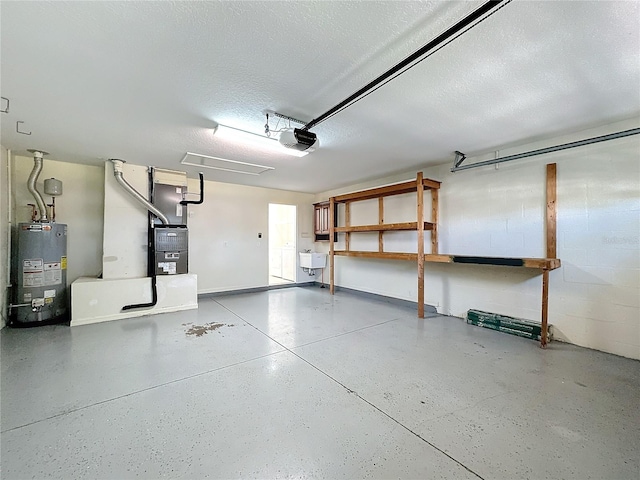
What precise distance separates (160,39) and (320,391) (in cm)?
263

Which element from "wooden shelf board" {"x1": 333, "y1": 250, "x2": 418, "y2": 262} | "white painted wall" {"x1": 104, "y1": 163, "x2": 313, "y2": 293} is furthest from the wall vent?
"wooden shelf board" {"x1": 333, "y1": 250, "x2": 418, "y2": 262}

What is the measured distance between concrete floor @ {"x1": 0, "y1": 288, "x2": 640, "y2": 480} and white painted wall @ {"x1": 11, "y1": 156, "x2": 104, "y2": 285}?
4.47 ft

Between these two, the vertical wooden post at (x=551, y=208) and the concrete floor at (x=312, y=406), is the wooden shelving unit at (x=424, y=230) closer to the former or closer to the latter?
the vertical wooden post at (x=551, y=208)

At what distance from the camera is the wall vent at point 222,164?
392 cm

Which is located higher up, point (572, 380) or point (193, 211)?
point (193, 211)

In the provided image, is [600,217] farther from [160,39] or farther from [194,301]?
[194,301]

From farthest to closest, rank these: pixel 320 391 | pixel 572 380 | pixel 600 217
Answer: pixel 600 217, pixel 572 380, pixel 320 391

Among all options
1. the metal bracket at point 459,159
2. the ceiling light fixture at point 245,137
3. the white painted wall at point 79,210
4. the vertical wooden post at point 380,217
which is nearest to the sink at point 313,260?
the vertical wooden post at point 380,217

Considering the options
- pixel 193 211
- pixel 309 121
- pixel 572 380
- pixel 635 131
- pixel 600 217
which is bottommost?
pixel 572 380

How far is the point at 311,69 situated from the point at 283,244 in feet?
22.1

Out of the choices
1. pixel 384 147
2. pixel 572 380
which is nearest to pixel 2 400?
pixel 384 147

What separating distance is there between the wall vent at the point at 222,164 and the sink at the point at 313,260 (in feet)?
8.29

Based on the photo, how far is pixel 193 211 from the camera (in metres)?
5.39

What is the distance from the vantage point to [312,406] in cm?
190
